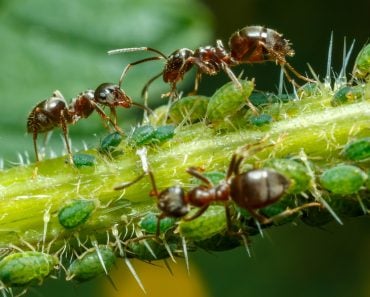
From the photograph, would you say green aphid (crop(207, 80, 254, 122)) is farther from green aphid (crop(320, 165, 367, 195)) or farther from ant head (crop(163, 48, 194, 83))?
ant head (crop(163, 48, 194, 83))

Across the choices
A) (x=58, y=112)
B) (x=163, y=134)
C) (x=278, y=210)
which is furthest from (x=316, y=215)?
(x=58, y=112)

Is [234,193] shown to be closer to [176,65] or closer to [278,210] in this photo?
[278,210]

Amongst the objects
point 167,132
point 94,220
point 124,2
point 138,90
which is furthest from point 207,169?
point 124,2

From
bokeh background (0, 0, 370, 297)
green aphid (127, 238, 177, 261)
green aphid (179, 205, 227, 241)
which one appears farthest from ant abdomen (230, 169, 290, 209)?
bokeh background (0, 0, 370, 297)

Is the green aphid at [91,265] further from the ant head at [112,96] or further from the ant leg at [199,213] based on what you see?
the ant head at [112,96]

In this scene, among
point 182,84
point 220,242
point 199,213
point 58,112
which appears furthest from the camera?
point 182,84
